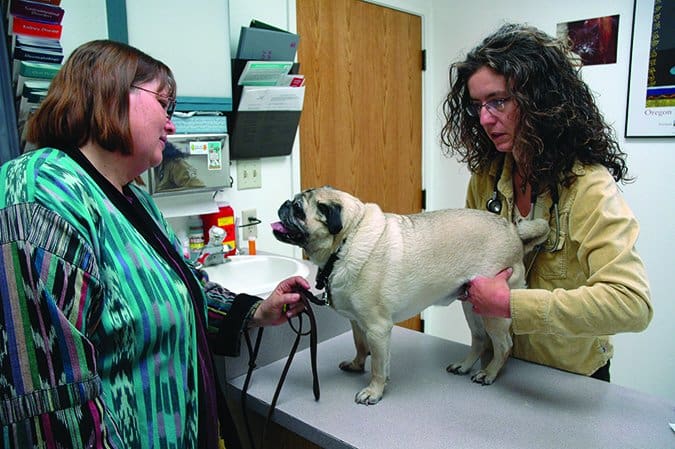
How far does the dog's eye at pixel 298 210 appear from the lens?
1085 millimetres

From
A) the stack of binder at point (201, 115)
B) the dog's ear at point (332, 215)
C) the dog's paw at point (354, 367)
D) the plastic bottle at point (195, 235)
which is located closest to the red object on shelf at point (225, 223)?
the plastic bottle at point (195, 235)

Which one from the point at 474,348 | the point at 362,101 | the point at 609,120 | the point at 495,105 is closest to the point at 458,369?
the point at 474,348

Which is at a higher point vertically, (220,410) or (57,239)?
(57,239)

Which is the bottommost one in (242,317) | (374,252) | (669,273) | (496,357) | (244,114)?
(669,273)

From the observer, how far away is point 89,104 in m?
0.83

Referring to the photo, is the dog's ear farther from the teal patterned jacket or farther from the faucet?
the faucet

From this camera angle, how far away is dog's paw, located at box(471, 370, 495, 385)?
118cm

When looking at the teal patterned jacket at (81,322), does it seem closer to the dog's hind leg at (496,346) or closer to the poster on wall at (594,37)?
the dog's hind leg at (496,346)

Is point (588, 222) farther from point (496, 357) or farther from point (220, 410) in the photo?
point (220, 410)

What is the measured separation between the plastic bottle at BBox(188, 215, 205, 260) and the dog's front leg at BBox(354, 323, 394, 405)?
0.94m

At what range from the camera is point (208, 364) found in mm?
1003

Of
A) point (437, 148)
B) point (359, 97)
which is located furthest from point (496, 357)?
point (437, 148)

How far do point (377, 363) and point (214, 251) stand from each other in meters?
0.92

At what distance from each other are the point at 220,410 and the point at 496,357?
0.66 meters
